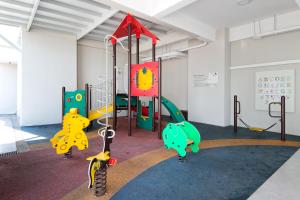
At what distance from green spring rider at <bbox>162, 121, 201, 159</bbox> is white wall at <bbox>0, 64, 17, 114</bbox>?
9.93 metres

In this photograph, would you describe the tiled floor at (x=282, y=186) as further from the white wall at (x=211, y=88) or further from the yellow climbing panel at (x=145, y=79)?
the white wall at (x=211, y=88)

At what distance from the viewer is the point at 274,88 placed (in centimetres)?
543

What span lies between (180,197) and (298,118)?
4.77 metres

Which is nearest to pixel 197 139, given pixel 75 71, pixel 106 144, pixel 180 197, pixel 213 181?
pixel 213 181

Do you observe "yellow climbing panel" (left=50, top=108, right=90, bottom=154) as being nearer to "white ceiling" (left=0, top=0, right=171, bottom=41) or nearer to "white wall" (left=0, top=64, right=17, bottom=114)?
"white ceiling" (left=0, top=0, right=171, bottom=41)

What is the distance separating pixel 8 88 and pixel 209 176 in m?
11.0

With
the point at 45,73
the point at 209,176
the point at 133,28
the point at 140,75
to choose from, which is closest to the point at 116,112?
the point at 140,75

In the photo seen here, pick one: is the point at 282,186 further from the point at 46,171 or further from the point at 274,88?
the point at 274,88

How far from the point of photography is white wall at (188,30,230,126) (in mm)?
6250

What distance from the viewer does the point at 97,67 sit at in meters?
8.30

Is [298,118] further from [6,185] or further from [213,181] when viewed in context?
[6,185]

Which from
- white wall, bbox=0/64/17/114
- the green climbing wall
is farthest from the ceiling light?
white wall, bbox=0/64/17/114

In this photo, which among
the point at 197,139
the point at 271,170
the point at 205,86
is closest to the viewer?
the point at 271,170

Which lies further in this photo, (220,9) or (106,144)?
(220,9)
